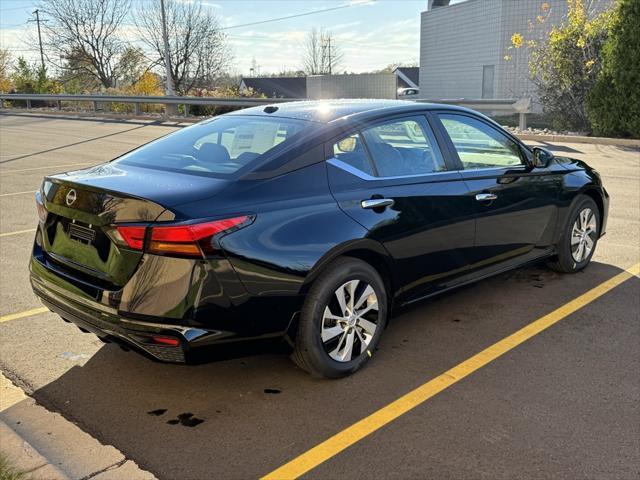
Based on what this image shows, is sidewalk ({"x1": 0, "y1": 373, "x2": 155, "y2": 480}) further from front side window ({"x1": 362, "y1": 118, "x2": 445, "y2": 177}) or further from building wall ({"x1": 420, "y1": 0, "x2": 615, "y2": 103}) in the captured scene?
building wall ({"x1": 420, "y1": 0, "x2": 615, "y2": 103})

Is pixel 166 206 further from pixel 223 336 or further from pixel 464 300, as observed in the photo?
pixel 464 300

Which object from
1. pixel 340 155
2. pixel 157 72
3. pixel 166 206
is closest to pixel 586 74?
pixel 340 155

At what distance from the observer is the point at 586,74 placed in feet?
57.1

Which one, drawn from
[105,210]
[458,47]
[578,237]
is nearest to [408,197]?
[105,210]

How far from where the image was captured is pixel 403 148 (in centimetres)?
417

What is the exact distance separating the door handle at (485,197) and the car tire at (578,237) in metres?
1.14

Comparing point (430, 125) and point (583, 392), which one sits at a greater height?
point (430, 125)

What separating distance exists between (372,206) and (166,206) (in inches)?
48.4

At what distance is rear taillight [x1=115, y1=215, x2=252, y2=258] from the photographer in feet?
9.93

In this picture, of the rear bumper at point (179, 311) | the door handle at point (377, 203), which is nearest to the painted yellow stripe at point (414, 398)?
the rear bumper at point (179, 311)

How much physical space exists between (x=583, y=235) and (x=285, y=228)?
3.35 metres

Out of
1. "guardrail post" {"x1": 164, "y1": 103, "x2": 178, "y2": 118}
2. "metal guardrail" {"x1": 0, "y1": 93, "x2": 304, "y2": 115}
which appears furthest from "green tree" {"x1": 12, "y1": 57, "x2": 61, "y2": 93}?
"guardrail post" {"x1": 164, "y1": 103, "x2": 178, "y2": 118}

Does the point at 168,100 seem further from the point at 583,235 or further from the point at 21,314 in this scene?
the point at 583,235

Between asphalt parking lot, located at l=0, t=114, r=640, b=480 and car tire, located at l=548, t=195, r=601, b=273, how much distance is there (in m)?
0.27
